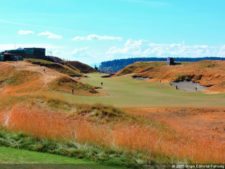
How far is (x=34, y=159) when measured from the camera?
35.3 feet

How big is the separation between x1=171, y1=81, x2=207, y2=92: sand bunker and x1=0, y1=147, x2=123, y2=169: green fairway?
249ft

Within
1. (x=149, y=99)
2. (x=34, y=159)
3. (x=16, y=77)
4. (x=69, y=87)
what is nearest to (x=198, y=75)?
(x=16, y=77)

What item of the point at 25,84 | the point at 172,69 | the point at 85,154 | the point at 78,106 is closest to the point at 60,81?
the point at 25,84

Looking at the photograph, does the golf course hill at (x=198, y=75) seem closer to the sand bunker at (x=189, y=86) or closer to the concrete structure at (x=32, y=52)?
the sand bunker at (x=189, y=86)

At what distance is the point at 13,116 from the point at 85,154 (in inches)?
260

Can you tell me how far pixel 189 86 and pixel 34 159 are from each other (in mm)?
83867

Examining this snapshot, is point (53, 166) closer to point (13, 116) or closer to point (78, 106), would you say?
point (13, 116)

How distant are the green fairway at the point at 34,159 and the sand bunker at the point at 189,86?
76.0 meters

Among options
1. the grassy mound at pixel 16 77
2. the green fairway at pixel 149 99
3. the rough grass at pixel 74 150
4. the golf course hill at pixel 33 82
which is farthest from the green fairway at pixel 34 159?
the grassy mound at pixel 16 77

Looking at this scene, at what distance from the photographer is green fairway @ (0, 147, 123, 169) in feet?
34.2

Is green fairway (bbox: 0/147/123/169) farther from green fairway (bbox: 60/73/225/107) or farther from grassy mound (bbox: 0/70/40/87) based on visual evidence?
grassy mound (bbox: 0/70/40/87)

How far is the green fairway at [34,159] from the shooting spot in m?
10.4

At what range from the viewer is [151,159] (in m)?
11.9

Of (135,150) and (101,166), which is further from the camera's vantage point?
(135,150)
